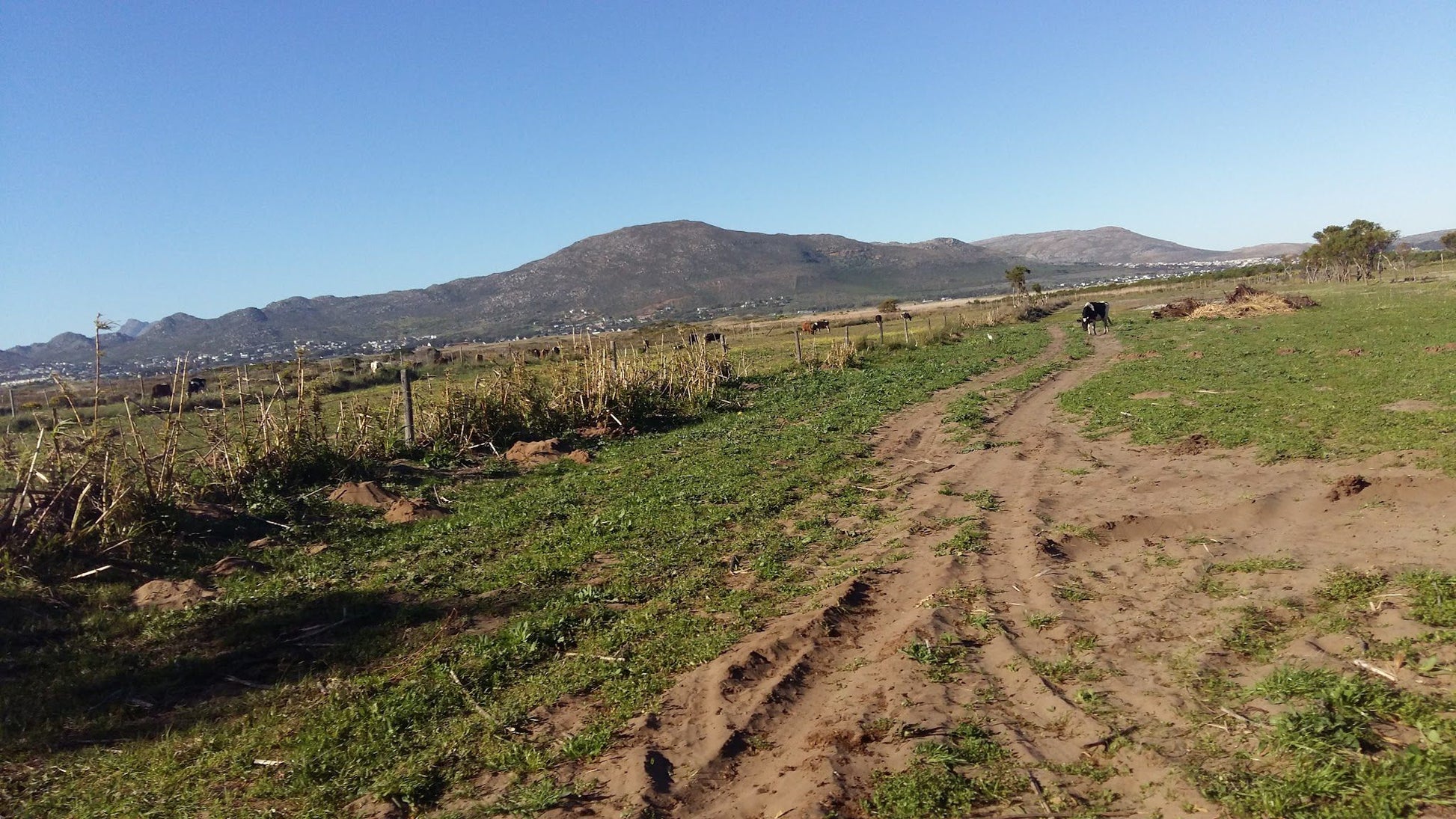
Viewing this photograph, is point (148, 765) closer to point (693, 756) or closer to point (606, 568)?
point (693, 756)

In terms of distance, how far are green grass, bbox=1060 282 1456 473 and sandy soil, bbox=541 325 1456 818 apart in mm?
1369

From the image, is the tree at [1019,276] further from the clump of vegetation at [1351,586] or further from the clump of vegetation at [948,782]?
the clump of vegetation at [948,782]

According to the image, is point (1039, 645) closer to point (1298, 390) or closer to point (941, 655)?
point (941, 655)

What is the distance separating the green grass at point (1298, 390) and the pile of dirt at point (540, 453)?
7980 millimetres

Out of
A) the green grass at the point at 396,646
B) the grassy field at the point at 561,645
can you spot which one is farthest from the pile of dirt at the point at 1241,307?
the green grass at the point at 396,646

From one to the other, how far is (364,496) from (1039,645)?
26.4 feet

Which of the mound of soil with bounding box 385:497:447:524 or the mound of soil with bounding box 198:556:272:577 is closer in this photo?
the mound of soil with bounding box 198:556:272:577

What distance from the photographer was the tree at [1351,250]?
190ft

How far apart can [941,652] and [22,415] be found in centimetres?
2810

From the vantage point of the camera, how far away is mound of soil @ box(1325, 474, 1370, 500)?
684 centimetres

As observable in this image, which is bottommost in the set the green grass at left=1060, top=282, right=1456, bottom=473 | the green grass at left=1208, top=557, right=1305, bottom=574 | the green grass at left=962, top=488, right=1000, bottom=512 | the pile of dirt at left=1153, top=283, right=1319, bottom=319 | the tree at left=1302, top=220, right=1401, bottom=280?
the green grass at left=962, top=488, right=1000, bottom=512

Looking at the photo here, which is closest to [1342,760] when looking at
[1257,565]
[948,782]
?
[948,782]

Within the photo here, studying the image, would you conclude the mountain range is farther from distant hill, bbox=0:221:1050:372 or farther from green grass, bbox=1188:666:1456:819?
green grass, bbox=1188:666:1456:819

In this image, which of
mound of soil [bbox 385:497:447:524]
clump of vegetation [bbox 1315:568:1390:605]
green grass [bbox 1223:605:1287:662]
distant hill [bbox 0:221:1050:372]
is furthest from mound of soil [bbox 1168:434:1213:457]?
distant hill [bbox 0:221:1050:372]
